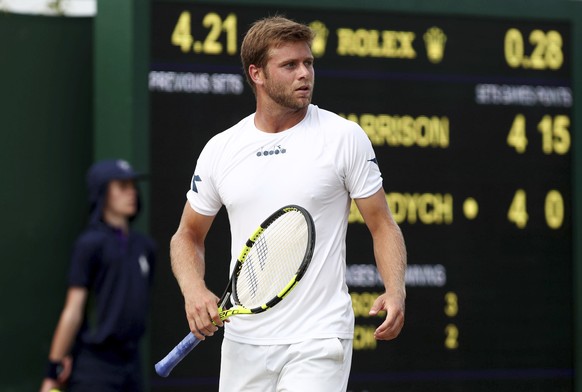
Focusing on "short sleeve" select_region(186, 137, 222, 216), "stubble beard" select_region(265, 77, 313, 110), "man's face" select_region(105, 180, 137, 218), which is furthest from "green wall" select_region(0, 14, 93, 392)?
"stubble beard" select_region(265, 77, 313, 110)

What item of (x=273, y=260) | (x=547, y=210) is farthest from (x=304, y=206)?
(x=547, y=210)

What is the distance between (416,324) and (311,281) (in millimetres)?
3051

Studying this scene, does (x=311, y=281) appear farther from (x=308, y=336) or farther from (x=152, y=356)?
(x=152, y=356)

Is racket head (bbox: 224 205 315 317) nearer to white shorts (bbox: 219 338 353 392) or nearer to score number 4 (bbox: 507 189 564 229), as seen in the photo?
white shorts (bbox: 219 338 353 392)

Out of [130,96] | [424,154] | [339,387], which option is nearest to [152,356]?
[130,96]

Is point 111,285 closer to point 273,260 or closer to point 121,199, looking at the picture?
point 121,199

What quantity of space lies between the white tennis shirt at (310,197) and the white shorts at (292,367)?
34 millimetres

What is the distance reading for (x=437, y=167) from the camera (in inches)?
302

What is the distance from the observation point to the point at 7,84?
7.32 metres

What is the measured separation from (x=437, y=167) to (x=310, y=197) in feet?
10.2

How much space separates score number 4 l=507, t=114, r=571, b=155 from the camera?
7.91 m

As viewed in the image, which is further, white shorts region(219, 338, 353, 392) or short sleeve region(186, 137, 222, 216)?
short sleeve region(186, 137, 222, 216)

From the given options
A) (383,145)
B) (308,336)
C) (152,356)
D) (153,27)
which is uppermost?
(153,27)

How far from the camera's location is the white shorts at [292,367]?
15.1ft
